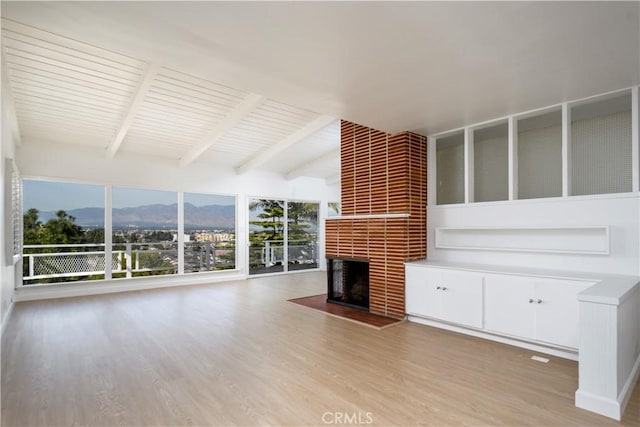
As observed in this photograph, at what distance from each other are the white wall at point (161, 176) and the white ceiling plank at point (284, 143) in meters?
0.54

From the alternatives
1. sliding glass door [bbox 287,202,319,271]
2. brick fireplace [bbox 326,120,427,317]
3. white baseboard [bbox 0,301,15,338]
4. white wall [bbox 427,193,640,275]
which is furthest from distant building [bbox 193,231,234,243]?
white wall [bbox 427,193,640,275]

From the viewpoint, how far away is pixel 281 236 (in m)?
9.20

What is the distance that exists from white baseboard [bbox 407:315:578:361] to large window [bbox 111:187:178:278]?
5.40 meters

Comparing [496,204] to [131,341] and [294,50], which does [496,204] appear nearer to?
[294,50]

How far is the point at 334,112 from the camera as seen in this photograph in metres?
3.91

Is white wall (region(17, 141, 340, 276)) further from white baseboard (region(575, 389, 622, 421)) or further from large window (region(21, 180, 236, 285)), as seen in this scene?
white baseboard (region(575, 389, 622, 421))

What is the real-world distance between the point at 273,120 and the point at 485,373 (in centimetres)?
507

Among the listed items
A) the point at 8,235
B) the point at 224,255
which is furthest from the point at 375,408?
the point at 224,255

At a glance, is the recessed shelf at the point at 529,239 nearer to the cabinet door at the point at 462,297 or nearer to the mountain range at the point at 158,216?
the cabinet door at the point at 462,297

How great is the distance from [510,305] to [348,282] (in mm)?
2542

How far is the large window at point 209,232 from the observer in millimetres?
7754

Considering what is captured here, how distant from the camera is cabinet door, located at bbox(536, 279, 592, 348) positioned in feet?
10.2

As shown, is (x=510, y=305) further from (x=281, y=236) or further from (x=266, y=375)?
(x=281, y=236)

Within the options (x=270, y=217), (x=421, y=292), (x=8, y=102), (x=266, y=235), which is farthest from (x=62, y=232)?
(x=421, y=292)
